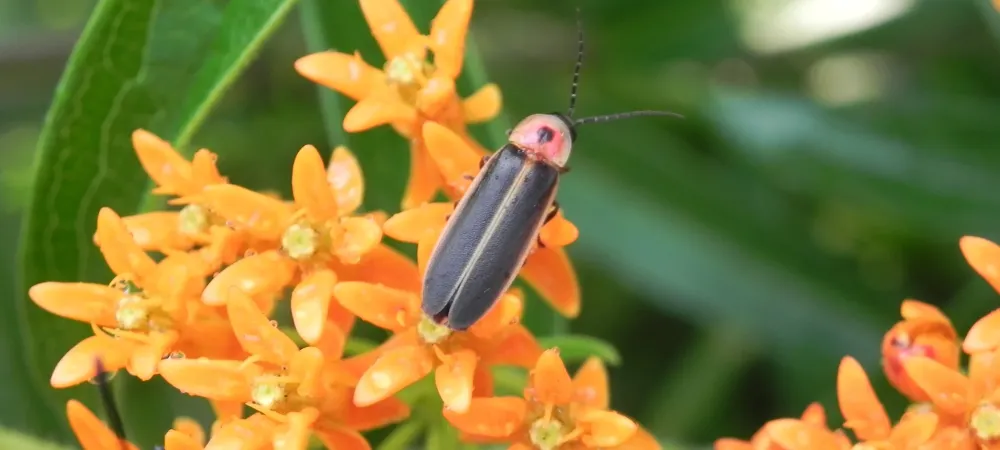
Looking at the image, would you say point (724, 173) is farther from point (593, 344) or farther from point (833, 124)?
point (593, 344)

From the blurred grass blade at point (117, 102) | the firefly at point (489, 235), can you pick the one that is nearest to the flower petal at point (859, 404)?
the firefly at point (489, 235)

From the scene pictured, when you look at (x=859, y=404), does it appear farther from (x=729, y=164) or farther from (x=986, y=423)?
(x=729, y=164)

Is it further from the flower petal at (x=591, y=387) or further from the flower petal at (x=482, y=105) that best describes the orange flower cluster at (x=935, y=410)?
the flower petal at (x=482, y=105)

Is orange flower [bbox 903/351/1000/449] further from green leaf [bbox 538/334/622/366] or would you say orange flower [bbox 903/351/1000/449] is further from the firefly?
the firefly

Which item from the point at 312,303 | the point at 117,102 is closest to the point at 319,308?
the point at 312,303

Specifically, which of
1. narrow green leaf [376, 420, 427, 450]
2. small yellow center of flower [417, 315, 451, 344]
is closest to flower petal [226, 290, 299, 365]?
small yellow center of flower [417, 315, 451, 344]

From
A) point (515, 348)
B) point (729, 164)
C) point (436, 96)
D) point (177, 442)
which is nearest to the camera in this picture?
point (177, 442)
